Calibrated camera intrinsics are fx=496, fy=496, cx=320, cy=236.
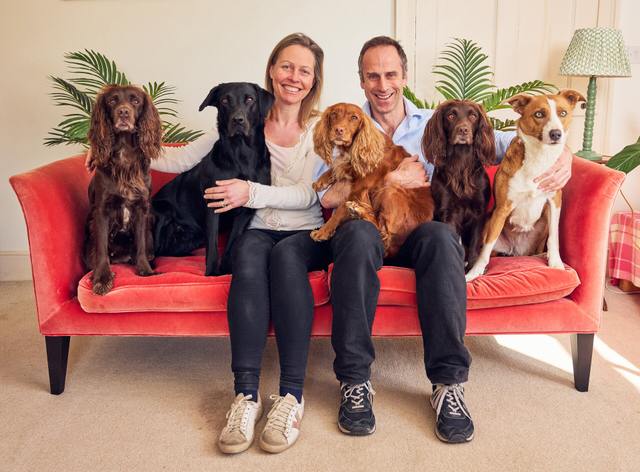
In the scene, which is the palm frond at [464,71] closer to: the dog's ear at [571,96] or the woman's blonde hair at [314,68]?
the woman's blonde hair at [314,68]

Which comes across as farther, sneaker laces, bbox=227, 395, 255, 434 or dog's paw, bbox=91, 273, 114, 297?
dog's paw, bbox=91, 273, 114, 297

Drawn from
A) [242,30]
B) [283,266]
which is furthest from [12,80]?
[283,266]

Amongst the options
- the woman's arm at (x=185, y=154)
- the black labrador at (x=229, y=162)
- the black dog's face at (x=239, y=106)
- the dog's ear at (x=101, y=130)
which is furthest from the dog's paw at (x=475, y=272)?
the dog's ear at (x=101, y=130)

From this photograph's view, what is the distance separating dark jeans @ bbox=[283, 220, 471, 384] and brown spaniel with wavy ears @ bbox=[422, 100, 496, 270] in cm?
27

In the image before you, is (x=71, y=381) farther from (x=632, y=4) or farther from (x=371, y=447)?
(x=632, y=4)

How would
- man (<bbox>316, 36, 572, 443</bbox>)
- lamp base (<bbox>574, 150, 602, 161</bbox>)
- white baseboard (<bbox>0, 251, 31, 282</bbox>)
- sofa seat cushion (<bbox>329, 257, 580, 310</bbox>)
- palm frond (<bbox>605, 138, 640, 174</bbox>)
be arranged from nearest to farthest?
man (<bbox>316, 36, 572, 443</bbox>), sofa seat cushion (<bbox>329, 257, 580, 310</bbox>), palm frond (<bbox>605, 138, 640, 174</bbox>), lamp base (<bbox>574, 150, 602, 161</bbox>), white baseboard (<bbox>0, 251, 31, 282</bbox>)

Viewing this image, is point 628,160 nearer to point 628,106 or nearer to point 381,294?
point 628,106

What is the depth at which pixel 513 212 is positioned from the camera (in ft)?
6.39

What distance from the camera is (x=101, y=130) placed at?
1.86m

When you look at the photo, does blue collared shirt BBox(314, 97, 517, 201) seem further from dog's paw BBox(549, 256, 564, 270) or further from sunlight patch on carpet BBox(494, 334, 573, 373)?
sunlight patch on carpet BBox(494, 334, 573, 373)

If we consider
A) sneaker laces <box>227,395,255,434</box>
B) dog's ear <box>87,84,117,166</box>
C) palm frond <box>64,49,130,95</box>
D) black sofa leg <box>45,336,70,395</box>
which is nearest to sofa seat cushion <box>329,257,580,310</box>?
sneaker laces <box>227,395,255,434</box>

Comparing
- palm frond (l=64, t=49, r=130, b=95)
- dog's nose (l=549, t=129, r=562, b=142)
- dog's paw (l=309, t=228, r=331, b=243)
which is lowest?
dog's paw (l=309, t=228, r=331, b=243)

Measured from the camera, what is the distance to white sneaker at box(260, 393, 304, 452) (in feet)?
4.92

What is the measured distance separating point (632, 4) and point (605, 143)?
87 centimetres
